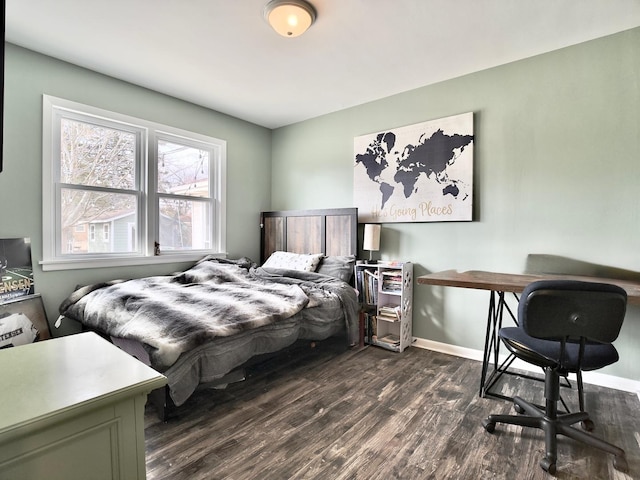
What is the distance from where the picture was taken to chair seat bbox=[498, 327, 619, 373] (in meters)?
1.68

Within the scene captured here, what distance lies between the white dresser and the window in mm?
2538

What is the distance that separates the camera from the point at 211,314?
2.28 metres

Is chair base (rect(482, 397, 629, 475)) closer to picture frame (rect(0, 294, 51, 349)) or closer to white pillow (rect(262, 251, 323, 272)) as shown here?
white pillow (rect(262, 251, 323, 272))

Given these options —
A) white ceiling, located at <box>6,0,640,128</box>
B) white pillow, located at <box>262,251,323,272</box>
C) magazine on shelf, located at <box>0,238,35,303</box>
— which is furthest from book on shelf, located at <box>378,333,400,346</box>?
magazine on shelf, located at <box>0,238,35,303</box>

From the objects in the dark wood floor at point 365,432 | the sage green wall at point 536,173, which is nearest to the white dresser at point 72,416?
the dark wood floor at point 365,432

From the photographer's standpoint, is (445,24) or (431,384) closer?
(445,24)

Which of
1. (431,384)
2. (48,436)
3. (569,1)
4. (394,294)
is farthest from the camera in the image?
(394,294)

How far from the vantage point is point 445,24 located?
7.68 feet

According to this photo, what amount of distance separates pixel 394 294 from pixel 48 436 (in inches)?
115

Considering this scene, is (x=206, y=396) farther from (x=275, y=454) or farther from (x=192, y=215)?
(x=192, y=215)

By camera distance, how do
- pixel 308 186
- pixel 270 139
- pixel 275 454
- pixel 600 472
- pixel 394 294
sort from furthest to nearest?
1. pixel 270 139
2. pixel 308 186
3. pixel 394 294
4. pixel 275 454
5. pixel 600 472

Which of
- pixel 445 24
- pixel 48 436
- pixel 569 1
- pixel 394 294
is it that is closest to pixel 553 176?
pixel 569 1

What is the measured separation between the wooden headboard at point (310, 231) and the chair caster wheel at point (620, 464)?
95.9 inches

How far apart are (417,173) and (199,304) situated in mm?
2349
